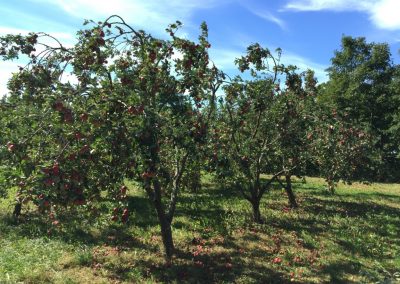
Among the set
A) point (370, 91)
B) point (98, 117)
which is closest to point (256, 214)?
point (98, 117)

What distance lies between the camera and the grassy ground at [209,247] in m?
8.80

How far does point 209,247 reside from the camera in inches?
422

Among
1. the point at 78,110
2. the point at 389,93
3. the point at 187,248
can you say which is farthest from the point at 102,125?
the point at 389,93

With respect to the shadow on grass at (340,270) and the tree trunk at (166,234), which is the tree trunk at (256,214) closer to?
the shadow on grass at (340,270)

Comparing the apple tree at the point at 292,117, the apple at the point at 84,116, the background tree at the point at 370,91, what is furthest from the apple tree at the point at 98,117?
the background tree at the point at 370,91

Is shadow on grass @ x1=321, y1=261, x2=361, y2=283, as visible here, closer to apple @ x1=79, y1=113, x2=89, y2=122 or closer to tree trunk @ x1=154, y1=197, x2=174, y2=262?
tree trunk @ x1=154, y1=197, x2=174, y2=262

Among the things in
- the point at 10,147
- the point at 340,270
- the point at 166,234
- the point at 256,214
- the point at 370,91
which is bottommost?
the point at 340,270

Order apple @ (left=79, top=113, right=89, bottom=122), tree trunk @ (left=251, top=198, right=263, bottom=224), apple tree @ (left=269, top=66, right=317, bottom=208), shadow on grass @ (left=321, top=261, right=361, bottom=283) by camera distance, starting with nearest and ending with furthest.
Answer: apple @ (left=79, top=113, right=89, bottom=122), shadow on grass @ (left=321, top=261, right=361, bottom=283), apple tree @ (left=269, top=66, right=317, bottom=208), tree trunk @ (left=251, top=198, right=263, bottom=224)

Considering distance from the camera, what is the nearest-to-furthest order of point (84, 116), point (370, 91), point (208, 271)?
point (84, 116)
point (208, 271)
point (370, 91)

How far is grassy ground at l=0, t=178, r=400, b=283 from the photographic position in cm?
880

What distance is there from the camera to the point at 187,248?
10.4 m

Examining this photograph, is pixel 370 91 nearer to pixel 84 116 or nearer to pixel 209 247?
pixel 209 247

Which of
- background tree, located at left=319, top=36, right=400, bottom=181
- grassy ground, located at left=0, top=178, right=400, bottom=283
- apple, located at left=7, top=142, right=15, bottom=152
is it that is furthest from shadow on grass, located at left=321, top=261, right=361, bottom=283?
background tree, located at left=319, top=36, right=400, bottom=181

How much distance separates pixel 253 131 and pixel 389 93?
98.9 ft
